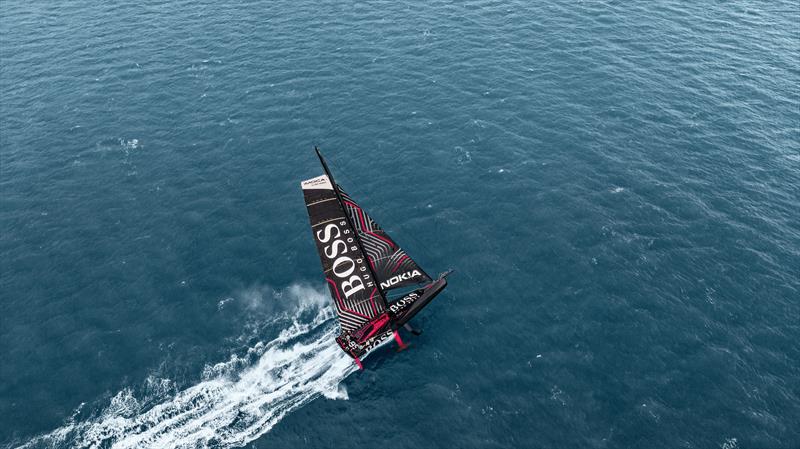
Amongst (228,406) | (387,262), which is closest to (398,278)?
(387,262)

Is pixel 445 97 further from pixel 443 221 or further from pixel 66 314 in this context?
pixel 66 314

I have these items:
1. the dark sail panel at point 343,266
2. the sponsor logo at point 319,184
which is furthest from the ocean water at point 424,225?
the sponsor logo at point 319,184

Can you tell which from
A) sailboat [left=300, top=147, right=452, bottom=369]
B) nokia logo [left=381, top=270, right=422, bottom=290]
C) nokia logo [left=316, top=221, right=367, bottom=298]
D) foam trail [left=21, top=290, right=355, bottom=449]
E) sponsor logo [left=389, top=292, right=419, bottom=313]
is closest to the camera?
foam trail [left=21, top=290, right=355, bottom=449]

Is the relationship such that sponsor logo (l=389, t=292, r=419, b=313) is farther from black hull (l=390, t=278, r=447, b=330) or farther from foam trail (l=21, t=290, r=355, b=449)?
foam trail (l=21, t=290, r=355, b=449)

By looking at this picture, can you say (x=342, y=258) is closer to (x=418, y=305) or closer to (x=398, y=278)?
(x=398, y=278)

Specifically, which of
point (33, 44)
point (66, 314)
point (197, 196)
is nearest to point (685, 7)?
point (197, 196)

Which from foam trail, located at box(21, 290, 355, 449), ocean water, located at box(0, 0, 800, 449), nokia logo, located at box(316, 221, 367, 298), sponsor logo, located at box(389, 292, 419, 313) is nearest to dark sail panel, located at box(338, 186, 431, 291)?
sponsor logo, located at box(389, 292, 419, 313)

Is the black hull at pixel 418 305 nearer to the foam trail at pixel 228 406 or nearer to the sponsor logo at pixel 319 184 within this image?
the foam trail at pixel 228 406
